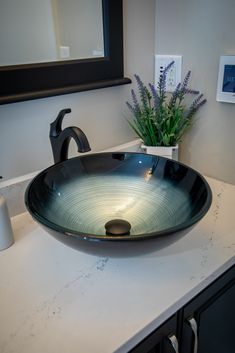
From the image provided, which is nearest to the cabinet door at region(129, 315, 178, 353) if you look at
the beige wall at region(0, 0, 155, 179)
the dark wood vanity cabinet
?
the dark wood vanity cabinet

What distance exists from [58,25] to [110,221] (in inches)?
23.3

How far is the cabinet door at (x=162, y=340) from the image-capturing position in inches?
24.9

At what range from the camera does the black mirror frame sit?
868mm

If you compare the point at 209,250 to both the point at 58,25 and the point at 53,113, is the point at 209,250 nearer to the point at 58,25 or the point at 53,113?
the point at 53,113

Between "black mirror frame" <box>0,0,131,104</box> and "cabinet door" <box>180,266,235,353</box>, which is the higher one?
"black mirror frame" <box>0,0,131,104</box>

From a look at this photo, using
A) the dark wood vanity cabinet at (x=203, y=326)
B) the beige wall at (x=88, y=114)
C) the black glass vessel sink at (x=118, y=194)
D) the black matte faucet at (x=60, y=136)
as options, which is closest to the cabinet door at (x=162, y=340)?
the dark wood vanity cabinet at (x=203, y=326)

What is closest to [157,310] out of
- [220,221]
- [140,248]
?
[140,248]

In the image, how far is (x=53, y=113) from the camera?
3.27 ft

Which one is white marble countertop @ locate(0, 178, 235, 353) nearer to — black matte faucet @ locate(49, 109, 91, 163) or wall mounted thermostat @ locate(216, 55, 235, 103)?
black matte faucet @ locate(49, 109, 91, 163)

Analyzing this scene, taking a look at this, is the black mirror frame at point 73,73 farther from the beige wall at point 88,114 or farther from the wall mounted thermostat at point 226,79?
the wall mounted thermostat at point 226,79

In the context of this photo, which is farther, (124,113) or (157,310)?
(124,113)

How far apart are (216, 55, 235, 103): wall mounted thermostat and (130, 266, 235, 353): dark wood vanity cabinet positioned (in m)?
0.55

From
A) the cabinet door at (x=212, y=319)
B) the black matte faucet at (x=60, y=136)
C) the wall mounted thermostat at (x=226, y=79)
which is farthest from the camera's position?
the wall mounted thermostat at (x=226, y=79)

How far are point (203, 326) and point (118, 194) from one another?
409 mm
